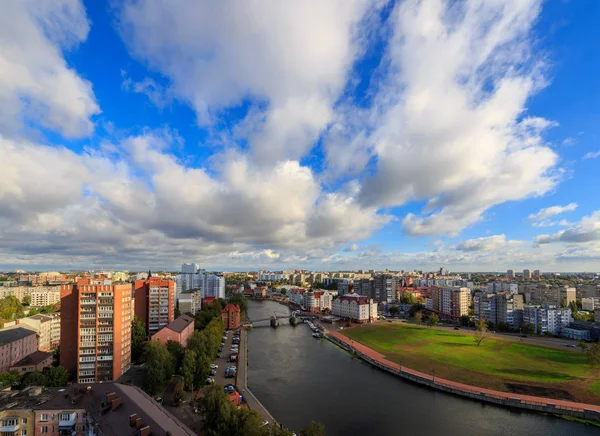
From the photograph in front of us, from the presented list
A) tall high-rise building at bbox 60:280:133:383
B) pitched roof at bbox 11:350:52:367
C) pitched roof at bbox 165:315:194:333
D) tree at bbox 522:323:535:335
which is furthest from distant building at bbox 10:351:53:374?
tree at bbox 522:323:535:335

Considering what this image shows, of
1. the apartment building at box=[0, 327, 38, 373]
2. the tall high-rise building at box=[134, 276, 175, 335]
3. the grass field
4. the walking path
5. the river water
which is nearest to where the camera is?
the river water

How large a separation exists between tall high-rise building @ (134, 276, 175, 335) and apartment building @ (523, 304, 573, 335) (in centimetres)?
5226

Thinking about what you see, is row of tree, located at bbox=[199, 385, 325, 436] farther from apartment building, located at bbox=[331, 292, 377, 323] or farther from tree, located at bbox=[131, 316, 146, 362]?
apartment building, located at bbox=[331, 292, 377, 323]

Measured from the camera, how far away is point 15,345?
3150 cm

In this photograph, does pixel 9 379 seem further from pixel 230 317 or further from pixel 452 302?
pixel 452 302

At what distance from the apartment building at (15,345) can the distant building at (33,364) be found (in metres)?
1.96

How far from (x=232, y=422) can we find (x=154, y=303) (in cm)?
2998

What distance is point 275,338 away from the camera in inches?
1880

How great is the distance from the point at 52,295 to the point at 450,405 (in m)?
81.3

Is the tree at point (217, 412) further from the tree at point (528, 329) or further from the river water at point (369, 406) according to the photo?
the tree at point (528, 329)

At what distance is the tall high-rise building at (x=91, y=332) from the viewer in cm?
2567

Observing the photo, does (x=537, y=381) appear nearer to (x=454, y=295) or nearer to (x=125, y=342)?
(x=125, y=342)

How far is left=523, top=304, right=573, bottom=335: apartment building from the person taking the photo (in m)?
48.7

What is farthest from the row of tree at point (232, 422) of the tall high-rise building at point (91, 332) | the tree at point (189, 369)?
the tall high-rise building at point (91, 332)
